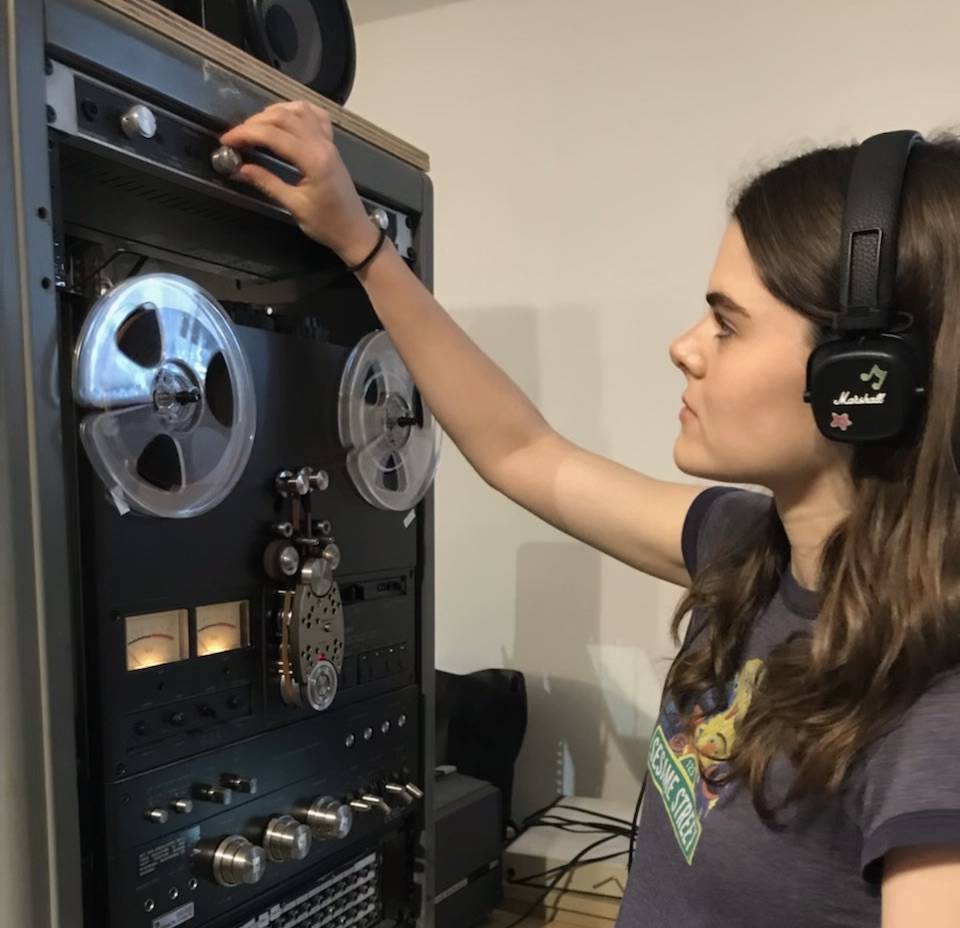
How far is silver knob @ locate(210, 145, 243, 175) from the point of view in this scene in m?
0.69

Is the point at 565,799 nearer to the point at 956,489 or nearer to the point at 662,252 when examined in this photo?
the point at 662,252

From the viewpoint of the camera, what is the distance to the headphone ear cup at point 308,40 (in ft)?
2.54

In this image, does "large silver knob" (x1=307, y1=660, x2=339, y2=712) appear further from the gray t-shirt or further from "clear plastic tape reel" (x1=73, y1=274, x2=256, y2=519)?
the gray t-shirt

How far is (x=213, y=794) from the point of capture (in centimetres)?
69

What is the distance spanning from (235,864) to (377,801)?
19 cm

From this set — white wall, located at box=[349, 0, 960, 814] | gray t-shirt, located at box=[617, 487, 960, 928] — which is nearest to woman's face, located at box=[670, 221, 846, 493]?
gray t-shirt, located at box=[617, 487, 960, 928]

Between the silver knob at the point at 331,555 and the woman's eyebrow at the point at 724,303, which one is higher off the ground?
the woman's eyebrow at the point at 724,303

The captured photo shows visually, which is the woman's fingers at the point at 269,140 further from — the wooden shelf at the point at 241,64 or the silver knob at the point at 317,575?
the silver knob at the point at 317,575

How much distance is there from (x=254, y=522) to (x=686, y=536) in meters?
0.36

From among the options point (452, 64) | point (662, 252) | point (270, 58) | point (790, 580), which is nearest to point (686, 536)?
point (790, 580)

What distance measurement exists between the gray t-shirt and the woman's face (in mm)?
100

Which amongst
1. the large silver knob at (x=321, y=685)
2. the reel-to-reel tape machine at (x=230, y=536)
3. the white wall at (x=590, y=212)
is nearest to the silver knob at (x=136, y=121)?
the reel-to-reel tape machine at (x=230, y=536)

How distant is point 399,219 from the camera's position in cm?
90

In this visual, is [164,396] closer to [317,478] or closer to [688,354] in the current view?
[317,478]
